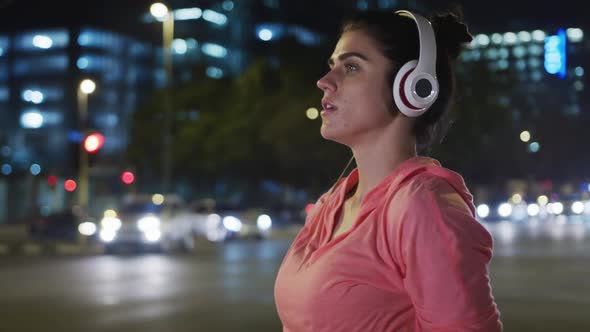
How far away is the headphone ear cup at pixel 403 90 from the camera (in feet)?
6.61

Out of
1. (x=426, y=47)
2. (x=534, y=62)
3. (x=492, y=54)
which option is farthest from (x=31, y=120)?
(x=426, y=47)

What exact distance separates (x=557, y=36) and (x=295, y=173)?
4037 cm

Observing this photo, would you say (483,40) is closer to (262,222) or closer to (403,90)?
(403,90)

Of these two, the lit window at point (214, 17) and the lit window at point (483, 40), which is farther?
the lit window at point (214, 17)

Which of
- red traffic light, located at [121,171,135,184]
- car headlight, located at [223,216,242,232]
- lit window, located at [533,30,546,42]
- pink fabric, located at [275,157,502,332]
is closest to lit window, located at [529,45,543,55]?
lit window, located at [533,30,546,42]

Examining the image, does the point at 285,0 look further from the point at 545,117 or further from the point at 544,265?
the point at 545,117

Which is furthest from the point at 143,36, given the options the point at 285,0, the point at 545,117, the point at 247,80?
the point at 545,117

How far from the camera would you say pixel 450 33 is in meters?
2.19

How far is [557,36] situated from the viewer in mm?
9992

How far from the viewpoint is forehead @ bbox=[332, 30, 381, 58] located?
208 centimetres

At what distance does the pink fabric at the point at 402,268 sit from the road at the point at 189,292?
828 cm

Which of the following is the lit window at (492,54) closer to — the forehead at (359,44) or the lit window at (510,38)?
the lit window at (510,38)

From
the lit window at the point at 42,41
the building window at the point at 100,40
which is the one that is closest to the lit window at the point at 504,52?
the building window at the point at 100,40

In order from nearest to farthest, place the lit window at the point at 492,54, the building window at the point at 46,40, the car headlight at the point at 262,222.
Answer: the lit window at the point at 492,54 → the car headlight at the point at 262,222 → the building window at the point at 46,40
